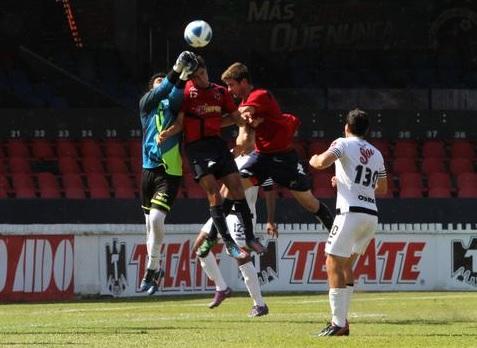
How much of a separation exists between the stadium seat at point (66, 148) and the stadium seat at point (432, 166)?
7.19 m

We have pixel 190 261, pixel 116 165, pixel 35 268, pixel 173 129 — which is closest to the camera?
pixel 173 129

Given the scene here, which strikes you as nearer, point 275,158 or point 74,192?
point 275,158

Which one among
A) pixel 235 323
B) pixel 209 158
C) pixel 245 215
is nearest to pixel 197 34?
pixel 209 158

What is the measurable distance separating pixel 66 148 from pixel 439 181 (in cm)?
770

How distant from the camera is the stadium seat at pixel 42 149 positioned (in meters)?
27.8

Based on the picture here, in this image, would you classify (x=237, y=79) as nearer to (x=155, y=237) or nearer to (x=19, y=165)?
(x=155, y=237)

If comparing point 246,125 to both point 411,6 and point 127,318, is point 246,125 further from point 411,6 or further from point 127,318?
point 411,6

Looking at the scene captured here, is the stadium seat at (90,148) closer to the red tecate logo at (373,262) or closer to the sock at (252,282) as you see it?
the red tecate logo at (373,262)

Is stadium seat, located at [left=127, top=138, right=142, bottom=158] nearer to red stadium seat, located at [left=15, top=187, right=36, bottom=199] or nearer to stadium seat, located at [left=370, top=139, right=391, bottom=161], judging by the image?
red stadium seat, located at [left=15, top=187, right=36, bottom=199]

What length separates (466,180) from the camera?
26.8 metres

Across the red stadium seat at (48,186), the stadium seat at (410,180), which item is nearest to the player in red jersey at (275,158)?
the red stadium seat at (48,186)

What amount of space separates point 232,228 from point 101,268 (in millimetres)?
3736

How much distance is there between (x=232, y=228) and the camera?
57.5 ft

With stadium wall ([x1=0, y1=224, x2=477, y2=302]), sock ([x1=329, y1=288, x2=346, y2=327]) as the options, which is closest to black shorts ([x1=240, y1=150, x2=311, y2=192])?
sock ([x1=329, y1=288, x2=346, y2=327])
